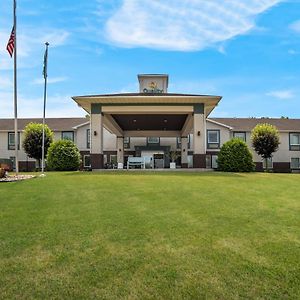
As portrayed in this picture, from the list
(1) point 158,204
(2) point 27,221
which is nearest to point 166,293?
(2) point 27,221

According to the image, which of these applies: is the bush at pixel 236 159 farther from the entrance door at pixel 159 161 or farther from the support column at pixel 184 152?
the entrance door at pixel 159 161

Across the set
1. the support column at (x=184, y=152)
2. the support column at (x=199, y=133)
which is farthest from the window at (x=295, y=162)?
the support column at (x=199, y=133)

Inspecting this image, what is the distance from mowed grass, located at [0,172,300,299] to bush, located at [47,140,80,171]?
17.9m

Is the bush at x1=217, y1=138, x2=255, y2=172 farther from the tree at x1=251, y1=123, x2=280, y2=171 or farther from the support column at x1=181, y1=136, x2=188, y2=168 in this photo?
the tree at x1=251, y1=123, x2=280, y2=171

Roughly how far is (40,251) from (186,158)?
33863 millimetres

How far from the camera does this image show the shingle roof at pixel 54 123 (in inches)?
1817

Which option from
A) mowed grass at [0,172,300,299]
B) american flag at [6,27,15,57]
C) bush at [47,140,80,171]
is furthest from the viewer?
bush at [47,140,80,171]

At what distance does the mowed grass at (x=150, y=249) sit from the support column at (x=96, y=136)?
1470cm

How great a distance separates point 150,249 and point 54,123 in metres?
44.0

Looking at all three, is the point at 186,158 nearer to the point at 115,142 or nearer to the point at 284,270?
the point at 115,142

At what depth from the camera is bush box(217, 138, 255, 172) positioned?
2539 centimetres

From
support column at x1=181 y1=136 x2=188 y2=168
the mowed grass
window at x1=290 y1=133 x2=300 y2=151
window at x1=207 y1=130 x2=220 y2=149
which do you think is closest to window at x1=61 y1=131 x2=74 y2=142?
support column at x1=181 y1=136 x2=188 y2=168

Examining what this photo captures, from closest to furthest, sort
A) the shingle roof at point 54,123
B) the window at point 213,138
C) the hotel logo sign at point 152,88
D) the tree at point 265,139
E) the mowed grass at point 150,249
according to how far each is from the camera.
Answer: the mowed grass at point 150,249 < the hotel logo sign at point 152,88 < the tree at point 265,139 < the window at point 213,138 < the shingle roof at point 54,123

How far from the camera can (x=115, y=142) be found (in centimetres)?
4519
